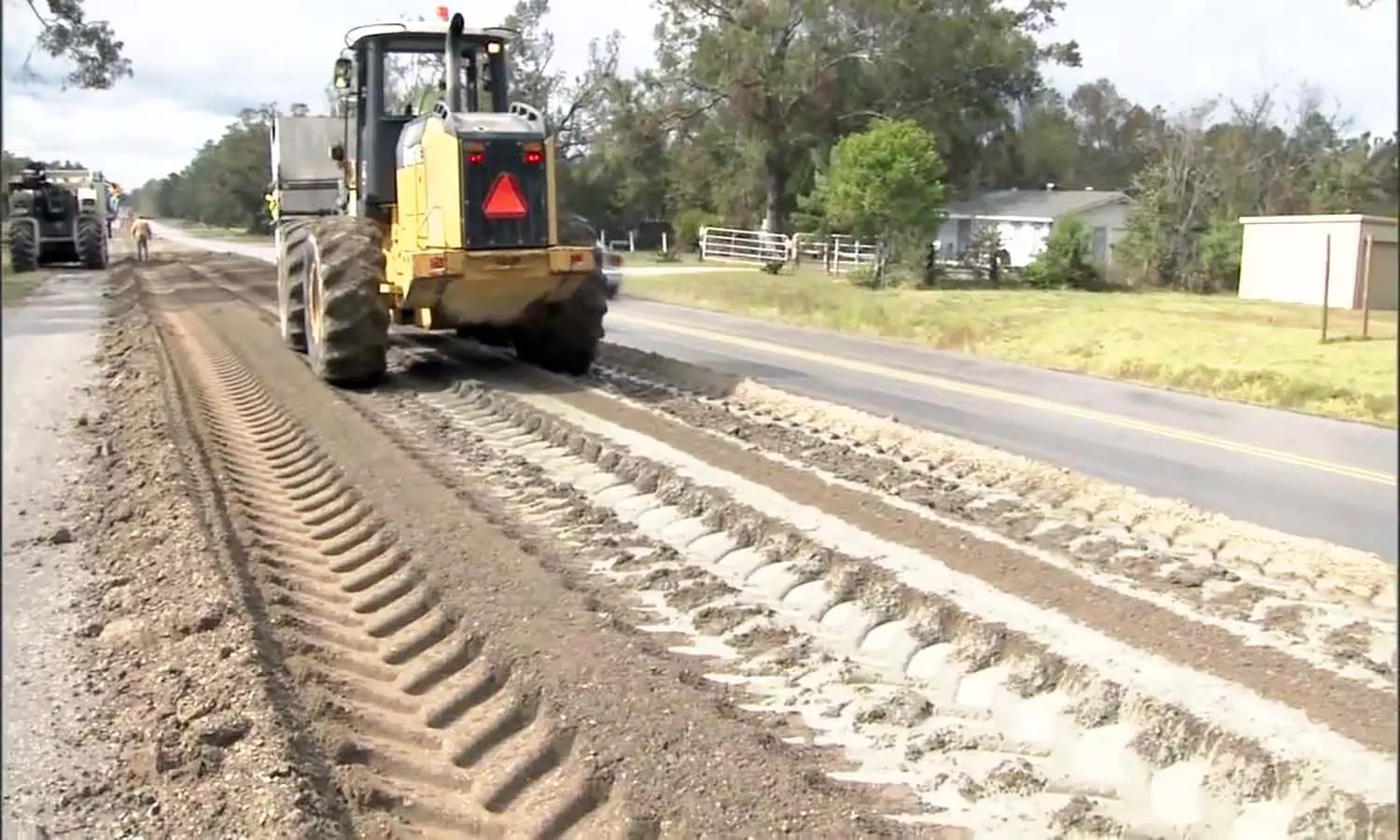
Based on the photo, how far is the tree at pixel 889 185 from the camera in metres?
30.2

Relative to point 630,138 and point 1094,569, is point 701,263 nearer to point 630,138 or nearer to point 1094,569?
point 630,138

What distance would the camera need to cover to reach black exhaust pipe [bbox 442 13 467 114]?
12297 mm

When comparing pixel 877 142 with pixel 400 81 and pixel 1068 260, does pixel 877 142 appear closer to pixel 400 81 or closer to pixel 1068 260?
pixel 1068 260

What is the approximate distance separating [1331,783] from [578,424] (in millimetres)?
A: 7021

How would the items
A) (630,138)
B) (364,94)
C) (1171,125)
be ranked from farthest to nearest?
1. (630,138)
2. (364,94)
3. (1171,125)

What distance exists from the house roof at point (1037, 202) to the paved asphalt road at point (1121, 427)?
1915mm

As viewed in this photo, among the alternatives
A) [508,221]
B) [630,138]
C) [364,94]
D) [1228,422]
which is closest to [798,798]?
[508,221]

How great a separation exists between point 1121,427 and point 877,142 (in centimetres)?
2266

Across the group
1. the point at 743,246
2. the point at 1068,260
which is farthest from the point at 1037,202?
the point at 743,246

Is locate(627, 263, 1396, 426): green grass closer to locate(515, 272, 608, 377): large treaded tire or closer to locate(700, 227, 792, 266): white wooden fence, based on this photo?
locate(515, 272, 608, 377): large treaded tire

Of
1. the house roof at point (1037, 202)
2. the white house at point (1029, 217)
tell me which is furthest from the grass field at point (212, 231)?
the house roof at point (1037, 202)

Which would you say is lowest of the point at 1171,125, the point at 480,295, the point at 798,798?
the point at 798,798

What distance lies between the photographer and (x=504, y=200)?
1143 cm

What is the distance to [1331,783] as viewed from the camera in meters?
4.17
